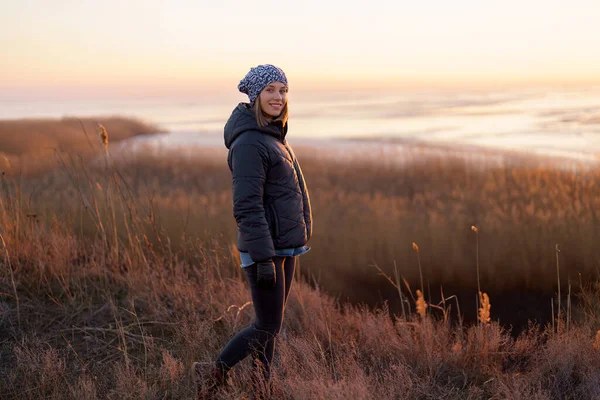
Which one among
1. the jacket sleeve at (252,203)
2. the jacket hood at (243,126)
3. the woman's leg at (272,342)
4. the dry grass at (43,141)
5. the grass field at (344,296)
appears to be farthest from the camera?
the dry grass at (43,141)

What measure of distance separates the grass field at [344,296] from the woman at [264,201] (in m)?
0.44

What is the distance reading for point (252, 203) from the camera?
110 inches

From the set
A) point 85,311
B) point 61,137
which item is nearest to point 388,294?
point 85,311

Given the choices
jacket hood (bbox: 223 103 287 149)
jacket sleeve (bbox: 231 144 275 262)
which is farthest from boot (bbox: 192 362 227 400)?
jacket hood (bbox: 223 103 287 149)

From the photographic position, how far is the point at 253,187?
2789 mm

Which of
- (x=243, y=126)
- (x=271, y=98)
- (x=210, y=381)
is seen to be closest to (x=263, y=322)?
(x=210, y=381)

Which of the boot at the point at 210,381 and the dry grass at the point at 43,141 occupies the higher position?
the dry grass at the point at 43,141

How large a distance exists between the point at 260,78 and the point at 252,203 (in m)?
0.62

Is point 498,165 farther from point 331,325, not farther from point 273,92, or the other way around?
point 273,92

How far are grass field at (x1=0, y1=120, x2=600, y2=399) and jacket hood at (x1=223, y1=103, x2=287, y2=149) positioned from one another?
4.28 feet

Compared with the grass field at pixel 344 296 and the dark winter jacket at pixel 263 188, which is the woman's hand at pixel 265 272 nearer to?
the dark winter jacket at pixel 263 188

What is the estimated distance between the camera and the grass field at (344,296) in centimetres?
364

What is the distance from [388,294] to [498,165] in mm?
4087

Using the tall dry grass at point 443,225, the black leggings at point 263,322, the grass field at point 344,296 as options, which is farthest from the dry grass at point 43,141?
the black leggings at point 263,322
